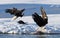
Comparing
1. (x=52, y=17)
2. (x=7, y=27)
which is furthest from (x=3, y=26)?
(x=52, y=17)

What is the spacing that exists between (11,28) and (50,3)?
465 cm

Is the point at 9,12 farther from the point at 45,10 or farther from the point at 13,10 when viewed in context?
the point at 45,10

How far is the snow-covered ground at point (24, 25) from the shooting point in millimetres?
30172

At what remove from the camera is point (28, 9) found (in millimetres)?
31328

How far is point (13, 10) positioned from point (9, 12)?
2.40 ft

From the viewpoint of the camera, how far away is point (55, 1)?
103 ft

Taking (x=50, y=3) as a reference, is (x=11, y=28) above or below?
below

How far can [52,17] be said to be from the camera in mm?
30938

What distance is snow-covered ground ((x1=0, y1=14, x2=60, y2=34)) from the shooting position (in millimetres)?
30172

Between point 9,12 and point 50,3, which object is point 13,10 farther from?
point 50,3

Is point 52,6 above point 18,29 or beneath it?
above

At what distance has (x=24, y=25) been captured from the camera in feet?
100

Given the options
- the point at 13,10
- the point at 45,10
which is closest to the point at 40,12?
the point at 45,10

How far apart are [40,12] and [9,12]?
3096 millimetres
